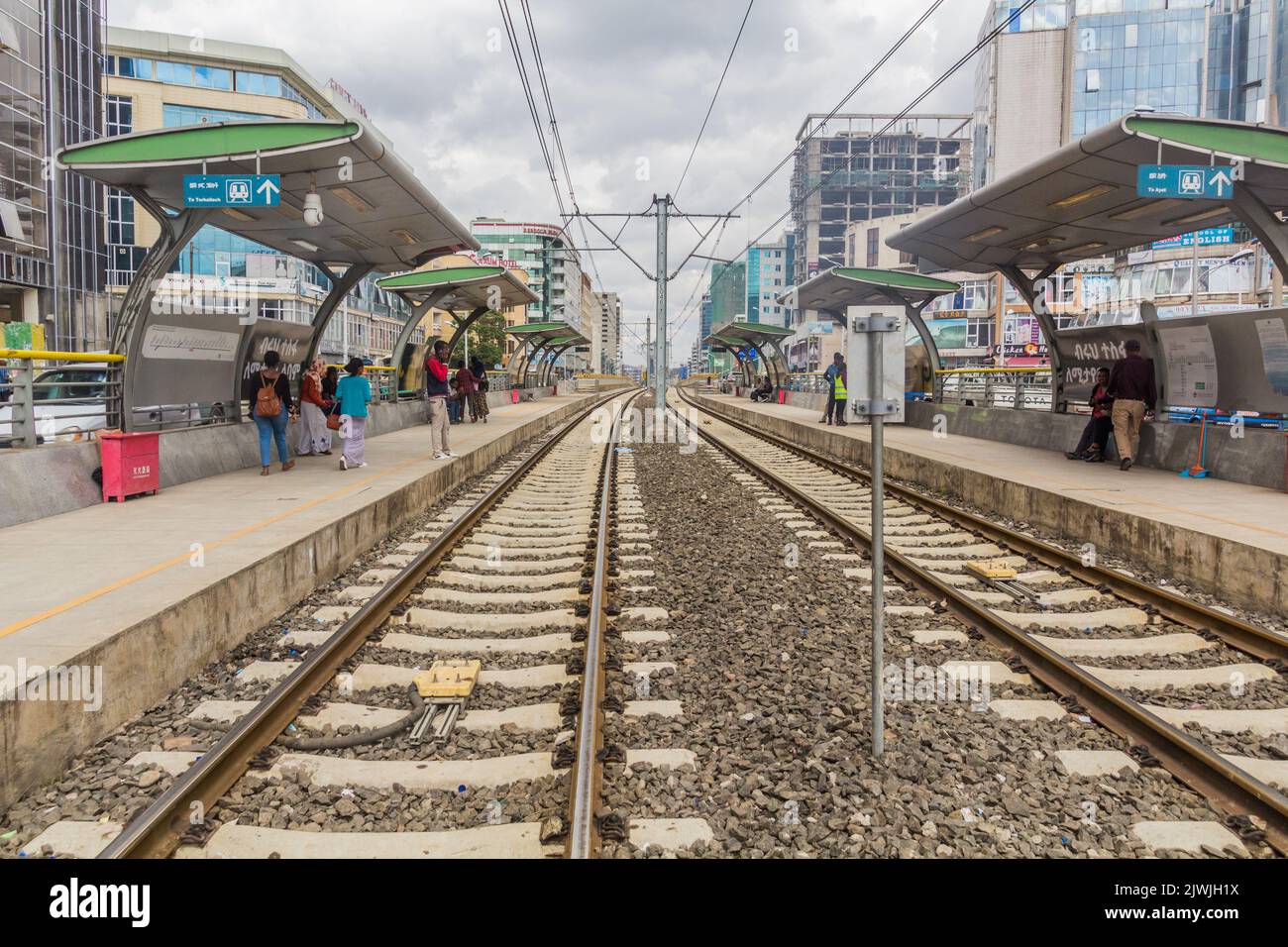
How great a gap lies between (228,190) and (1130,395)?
11.6 metres

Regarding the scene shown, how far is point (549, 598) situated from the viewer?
6969 millimetres

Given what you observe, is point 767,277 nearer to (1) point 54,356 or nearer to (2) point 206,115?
(2) point 206,115

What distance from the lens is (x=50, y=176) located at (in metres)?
46.3

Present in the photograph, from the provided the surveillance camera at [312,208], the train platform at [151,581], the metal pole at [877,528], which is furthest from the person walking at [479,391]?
the metal pole at [877,528]

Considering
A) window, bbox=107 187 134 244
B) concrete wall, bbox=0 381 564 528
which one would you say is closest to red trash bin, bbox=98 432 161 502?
concrete wall, bbox=0 381 564 528

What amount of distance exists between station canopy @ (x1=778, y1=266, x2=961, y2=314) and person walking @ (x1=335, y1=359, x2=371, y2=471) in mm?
11726

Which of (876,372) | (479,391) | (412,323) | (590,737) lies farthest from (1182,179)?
(479,391)

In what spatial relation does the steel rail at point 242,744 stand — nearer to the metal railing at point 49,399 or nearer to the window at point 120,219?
the metal railing at point 49,399

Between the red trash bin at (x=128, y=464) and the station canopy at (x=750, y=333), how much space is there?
27042 mm

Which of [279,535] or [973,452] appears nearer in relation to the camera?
[279,535]

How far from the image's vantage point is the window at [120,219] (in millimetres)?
61594

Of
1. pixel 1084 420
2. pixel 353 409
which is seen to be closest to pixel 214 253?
pixel 353 409

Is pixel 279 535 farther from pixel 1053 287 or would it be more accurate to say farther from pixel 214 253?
pixel 1053 287
